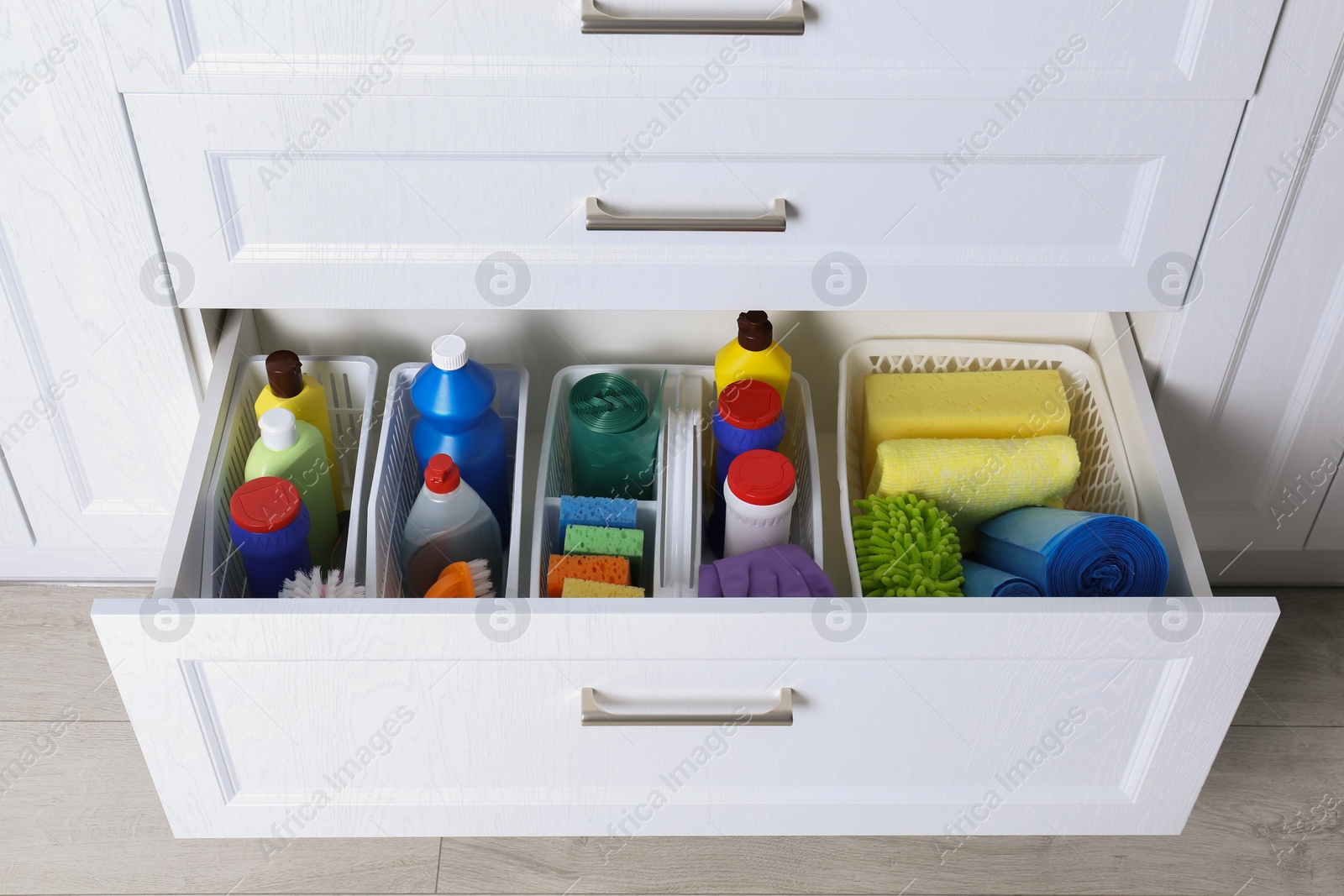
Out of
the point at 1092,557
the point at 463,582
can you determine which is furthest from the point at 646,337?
the point at 1092,557

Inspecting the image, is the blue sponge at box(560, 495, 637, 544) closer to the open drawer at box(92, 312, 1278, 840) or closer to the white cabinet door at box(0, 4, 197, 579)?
the open drawer at box(92, 312, 1278, 840)

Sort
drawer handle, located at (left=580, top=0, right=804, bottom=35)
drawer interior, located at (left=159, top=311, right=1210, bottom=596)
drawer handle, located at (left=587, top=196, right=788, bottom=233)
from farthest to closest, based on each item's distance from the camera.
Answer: drawer interior, located at (left=159, top=311, right=1210, bottom=596), drawer handle, located at (left=587, top=196, right=788, bottom=233), drawer handle, located at (left=580, top=0, right=804, bottom=35)

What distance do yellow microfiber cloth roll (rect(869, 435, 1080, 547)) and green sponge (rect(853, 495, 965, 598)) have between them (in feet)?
0.08

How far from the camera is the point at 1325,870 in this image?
106 cm

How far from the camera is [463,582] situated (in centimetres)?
95

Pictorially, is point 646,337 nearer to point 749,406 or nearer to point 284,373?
point 749,406

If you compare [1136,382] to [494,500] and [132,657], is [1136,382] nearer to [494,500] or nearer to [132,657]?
[494,500]

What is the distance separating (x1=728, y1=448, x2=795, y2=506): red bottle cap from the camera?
3.17ft

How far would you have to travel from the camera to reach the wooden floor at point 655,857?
105 centimetres

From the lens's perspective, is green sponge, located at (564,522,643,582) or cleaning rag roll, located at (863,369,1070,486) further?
cleaning rag roll, located at (863,369,1070,486)

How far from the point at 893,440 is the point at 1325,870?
55 centimetres

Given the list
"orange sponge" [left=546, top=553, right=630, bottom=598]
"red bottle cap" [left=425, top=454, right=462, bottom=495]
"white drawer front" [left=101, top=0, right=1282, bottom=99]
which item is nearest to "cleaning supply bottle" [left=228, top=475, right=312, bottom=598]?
"red bottle cap" [left=425, top=454, right=462, bottom=495]

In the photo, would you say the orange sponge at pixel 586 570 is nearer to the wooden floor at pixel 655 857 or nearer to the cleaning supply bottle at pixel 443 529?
the cleaning supply bottle at pixel 443 529

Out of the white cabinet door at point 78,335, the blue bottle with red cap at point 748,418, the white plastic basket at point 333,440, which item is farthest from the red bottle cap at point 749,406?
the white cabinet door at point 78,335
